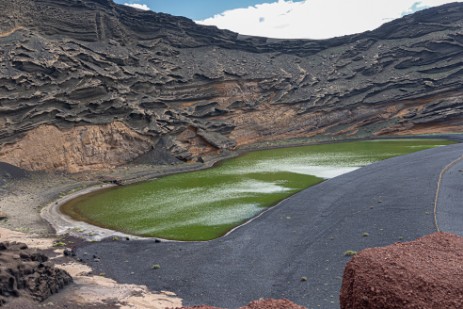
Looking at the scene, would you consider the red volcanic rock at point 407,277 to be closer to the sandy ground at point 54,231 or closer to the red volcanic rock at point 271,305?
the red volcanic rock at point 271,305

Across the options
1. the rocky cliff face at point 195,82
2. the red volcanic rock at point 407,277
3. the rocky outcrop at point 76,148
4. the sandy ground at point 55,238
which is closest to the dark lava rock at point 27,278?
the sandy ground at point 55,238

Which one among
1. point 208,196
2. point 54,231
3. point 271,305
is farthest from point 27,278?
point 208,196

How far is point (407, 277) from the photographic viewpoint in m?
6.42

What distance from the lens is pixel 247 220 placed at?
25344mm

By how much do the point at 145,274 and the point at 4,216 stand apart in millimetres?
17637

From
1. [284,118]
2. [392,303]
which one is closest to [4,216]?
[392,303]

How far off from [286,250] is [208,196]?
1494 centimetres

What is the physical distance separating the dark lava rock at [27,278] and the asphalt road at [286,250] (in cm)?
290

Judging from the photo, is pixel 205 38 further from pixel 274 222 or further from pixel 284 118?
pixel 274 222

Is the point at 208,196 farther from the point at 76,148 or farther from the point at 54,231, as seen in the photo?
the point at 76,148

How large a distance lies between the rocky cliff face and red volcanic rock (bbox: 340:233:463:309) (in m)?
44.2

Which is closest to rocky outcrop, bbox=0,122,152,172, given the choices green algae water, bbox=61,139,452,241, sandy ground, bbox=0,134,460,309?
sandy ground, bbox=0,134,460,309

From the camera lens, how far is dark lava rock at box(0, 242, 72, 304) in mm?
14359

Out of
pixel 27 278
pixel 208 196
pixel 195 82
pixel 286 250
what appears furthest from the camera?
pixel 195 82
